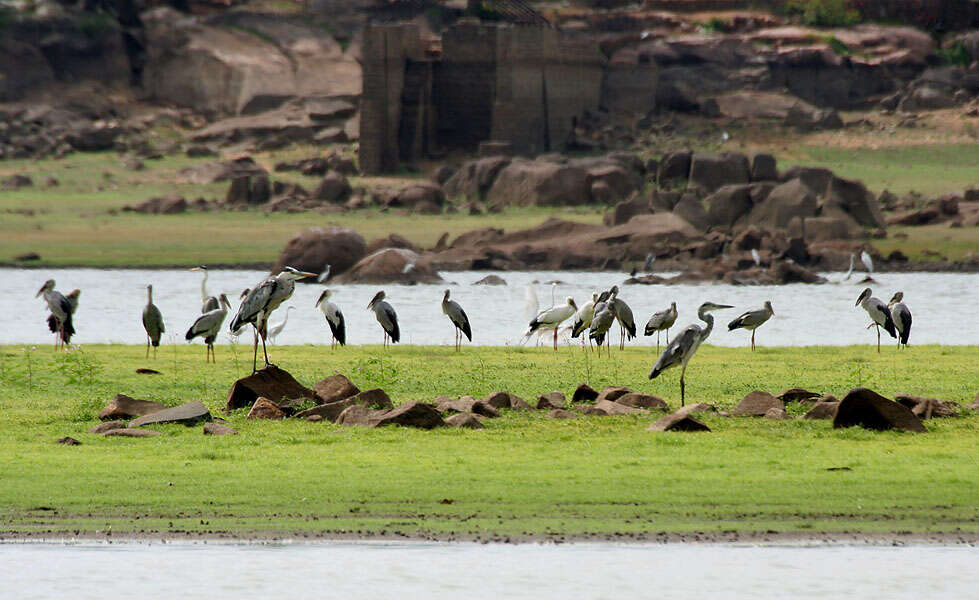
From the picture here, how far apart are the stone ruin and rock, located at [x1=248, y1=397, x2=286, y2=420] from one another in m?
56.7

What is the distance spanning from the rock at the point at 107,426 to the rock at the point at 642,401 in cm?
470

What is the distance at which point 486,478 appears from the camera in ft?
38.5

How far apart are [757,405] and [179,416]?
17.5 ft

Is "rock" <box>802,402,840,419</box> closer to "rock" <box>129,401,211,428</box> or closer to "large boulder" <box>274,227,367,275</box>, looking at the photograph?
"rock" <box>129,401,211,428</box>

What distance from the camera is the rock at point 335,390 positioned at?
15.0 m

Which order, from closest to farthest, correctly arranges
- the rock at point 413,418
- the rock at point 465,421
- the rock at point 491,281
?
the rock at point 413,418 < the rock at point 465,421 < the rock at point 491,281

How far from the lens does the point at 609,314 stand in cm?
1977

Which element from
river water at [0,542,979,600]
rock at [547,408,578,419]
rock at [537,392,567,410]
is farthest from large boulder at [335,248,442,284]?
river water at [0,542,979,600]

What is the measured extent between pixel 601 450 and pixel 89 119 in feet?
241

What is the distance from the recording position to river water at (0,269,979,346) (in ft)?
91.8

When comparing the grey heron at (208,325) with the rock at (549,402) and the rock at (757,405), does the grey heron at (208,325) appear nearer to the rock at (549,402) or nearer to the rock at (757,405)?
the rock at (549,402)

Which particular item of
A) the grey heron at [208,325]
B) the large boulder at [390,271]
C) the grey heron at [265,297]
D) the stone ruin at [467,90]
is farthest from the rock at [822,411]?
the stone ruin at [467,90]

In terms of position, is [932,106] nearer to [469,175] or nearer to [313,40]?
[469,175]

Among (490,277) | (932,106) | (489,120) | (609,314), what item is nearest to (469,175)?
(489,120)
